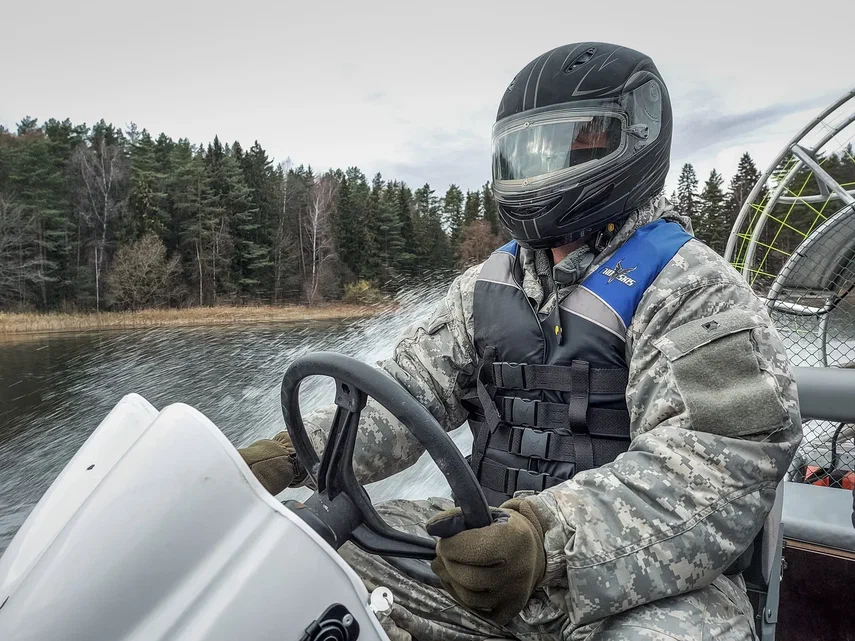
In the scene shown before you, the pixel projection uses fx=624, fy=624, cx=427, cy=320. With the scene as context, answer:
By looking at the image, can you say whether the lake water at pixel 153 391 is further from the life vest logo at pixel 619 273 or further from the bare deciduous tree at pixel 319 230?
the bare deciduous tree at pixel 319 230

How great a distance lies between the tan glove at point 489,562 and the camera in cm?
115

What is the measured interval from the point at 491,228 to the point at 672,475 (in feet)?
103

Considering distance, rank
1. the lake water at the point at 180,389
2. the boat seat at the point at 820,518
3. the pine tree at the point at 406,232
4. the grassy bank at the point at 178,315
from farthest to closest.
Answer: the pine tree at the point at 406,232 < the grassy bank at the point at 178,315 < the lake water at the point at 180,389 < the boat seat at the point at 820,518

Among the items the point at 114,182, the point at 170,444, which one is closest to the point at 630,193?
the point at 170,444

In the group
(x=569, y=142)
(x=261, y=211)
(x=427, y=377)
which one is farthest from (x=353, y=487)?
(x=261, y=211)

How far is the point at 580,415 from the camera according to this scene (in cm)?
165

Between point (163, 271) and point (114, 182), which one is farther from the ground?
point (114, 182)

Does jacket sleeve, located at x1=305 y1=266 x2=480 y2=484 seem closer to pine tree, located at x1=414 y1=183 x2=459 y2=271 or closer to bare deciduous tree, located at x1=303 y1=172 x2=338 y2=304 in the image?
pine tree, located at x1=414 y1=183 x2=459 y2=271

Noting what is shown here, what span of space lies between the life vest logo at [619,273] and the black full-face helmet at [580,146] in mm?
182

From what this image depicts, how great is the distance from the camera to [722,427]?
1.34 meters

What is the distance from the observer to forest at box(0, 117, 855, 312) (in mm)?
36250

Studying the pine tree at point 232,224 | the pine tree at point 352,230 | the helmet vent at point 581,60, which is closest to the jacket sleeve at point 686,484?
the helmet vent at point 581,60

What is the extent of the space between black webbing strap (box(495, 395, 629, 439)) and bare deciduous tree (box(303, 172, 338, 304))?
3616 cm

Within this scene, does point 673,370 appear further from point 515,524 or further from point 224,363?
point 224,363
